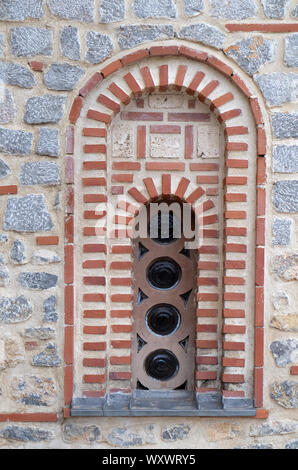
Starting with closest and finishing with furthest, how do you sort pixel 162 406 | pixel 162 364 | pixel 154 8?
1. pixel 154 8
2. pixel 162 406
3. pixel 162 364

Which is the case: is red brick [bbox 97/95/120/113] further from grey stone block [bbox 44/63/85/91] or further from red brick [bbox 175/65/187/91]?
red brick [bbox 175/65/187/91]

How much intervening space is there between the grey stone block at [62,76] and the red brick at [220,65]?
768 mm

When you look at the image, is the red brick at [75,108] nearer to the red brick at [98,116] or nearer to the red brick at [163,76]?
the red brick at [98,116]

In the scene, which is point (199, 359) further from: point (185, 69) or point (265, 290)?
point (185, 69)

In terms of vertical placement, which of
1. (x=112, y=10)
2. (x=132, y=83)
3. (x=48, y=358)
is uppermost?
(x=112, y=10)

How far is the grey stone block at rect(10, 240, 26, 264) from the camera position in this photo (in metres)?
2.39

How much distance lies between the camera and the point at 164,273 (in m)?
2.62

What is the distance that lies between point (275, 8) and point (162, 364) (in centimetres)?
232

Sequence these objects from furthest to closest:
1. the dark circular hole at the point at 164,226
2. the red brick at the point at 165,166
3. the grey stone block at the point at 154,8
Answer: the dark circular hole at the point at 164,226 < the red brick at the point at 165,166 < the grey stone block at the point at 154,8

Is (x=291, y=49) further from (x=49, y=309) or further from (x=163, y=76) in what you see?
(x=49, y=309)

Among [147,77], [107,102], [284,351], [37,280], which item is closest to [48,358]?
[37,280]

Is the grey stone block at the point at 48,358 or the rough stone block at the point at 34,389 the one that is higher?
the grey stone block at the point at 48,358

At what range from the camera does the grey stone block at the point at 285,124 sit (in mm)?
2357

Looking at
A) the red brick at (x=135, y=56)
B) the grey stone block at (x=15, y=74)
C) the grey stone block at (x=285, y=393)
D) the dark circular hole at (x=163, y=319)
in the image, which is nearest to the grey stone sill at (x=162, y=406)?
the grey stone block at (x=285, y=393)
